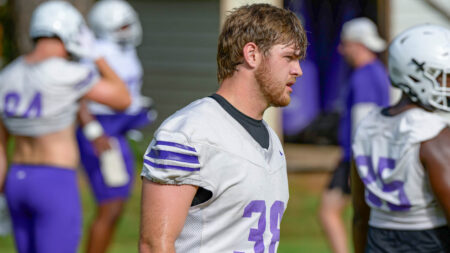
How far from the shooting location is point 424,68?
4.10 metres

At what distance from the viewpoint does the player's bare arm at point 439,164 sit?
12.5 ft

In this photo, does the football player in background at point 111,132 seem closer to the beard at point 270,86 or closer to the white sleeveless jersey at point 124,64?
the white sleeveless jersey at point 124,64

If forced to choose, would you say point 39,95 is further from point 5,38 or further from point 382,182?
point 5,38

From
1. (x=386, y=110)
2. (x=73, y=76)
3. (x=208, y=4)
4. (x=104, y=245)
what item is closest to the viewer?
(x=386, y=110)

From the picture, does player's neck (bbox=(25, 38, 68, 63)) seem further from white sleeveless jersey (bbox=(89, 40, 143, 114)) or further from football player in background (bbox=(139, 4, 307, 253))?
football player in background (bbox=(139, 4, 307, 253))

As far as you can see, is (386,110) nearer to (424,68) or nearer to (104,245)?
(424,68)

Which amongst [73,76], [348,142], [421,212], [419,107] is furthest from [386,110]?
[348,142]

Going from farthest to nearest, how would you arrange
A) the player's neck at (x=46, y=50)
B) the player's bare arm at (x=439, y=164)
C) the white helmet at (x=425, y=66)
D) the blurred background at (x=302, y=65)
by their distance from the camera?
the blurred background at (x=302, y=65) < the player's neck at (x=46, y=50) < the white helmet at (x=425, y=66) < the player's bare arm at (x=439, y=164)

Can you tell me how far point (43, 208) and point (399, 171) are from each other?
2.58m

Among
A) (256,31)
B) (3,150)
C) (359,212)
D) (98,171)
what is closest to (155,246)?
(256,31)

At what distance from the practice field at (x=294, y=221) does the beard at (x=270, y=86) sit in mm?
5498

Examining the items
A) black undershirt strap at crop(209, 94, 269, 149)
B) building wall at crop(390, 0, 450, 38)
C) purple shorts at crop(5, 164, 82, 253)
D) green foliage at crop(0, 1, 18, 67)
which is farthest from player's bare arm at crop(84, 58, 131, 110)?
green foliage at crop(0, 1, 18, 67)

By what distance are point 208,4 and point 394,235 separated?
1286 centimetres

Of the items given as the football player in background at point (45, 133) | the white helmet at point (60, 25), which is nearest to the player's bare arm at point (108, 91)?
the football player in background at point (45, 133)
